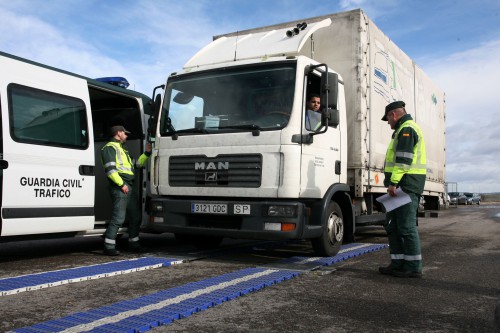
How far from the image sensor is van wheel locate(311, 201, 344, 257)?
609 cm

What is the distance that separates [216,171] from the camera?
5859mm

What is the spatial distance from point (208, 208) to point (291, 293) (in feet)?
6.07

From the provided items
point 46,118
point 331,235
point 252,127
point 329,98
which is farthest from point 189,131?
point 331,235

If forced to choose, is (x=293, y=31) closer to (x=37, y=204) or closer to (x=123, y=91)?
(x=123, y=91)

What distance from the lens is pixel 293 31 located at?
6805mm

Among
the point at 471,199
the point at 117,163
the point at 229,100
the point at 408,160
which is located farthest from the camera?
the point at 471,199

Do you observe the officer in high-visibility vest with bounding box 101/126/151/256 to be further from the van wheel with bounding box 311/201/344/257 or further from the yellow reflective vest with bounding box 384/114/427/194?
the yellow reflective vest with bounding box 384/114/427/194

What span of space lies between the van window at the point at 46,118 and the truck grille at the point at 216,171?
123 centimetres

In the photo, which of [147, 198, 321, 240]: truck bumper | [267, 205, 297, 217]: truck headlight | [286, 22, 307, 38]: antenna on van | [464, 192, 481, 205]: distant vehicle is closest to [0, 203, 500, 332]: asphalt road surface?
[147, 198, 321, 240]: truck bumper

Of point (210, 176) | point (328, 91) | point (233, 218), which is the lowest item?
point (233, 218)

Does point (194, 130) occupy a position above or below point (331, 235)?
above

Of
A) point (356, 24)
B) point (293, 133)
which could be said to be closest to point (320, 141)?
point (293, 133)

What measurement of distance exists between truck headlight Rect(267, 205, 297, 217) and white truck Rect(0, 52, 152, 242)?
92.0 inches

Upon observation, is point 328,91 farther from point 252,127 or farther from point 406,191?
point 406,191
